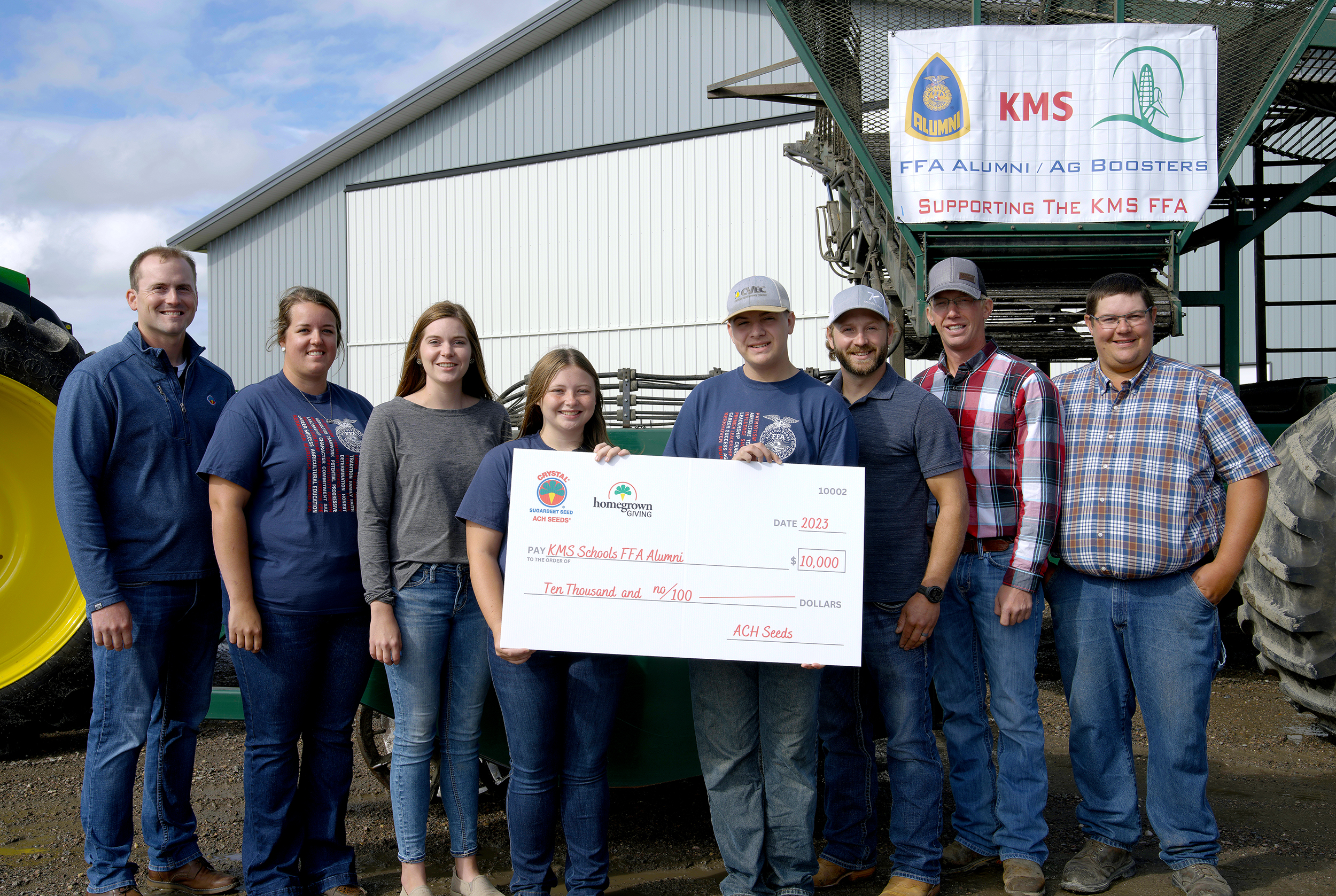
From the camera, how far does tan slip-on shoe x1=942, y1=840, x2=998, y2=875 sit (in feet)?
A: 10.3

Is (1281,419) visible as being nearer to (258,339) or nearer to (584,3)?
(584,3)

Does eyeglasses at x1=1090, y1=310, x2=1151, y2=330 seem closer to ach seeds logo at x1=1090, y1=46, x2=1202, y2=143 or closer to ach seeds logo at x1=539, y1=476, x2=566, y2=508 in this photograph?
ach seeds logo at x1=539, y1=476, x2=566, y2=508

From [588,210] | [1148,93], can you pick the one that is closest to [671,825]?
[1148,93]

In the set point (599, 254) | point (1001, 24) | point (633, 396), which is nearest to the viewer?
→ point (633, 396)

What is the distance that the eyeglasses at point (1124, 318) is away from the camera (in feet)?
9.97

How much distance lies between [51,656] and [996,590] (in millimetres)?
3805

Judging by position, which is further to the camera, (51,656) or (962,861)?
(51,656)

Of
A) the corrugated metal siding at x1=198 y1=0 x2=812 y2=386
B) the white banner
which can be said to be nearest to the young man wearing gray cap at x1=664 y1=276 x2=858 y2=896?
the white banner

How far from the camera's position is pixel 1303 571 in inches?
141

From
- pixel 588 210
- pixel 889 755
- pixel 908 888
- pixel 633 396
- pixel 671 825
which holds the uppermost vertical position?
pixel 588 210

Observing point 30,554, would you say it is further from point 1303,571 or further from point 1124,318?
point 1303,571

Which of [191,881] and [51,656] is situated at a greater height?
[51,656]

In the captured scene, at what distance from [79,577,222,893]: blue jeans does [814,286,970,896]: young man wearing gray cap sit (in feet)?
6.45

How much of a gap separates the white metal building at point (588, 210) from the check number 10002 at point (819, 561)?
10.9m
